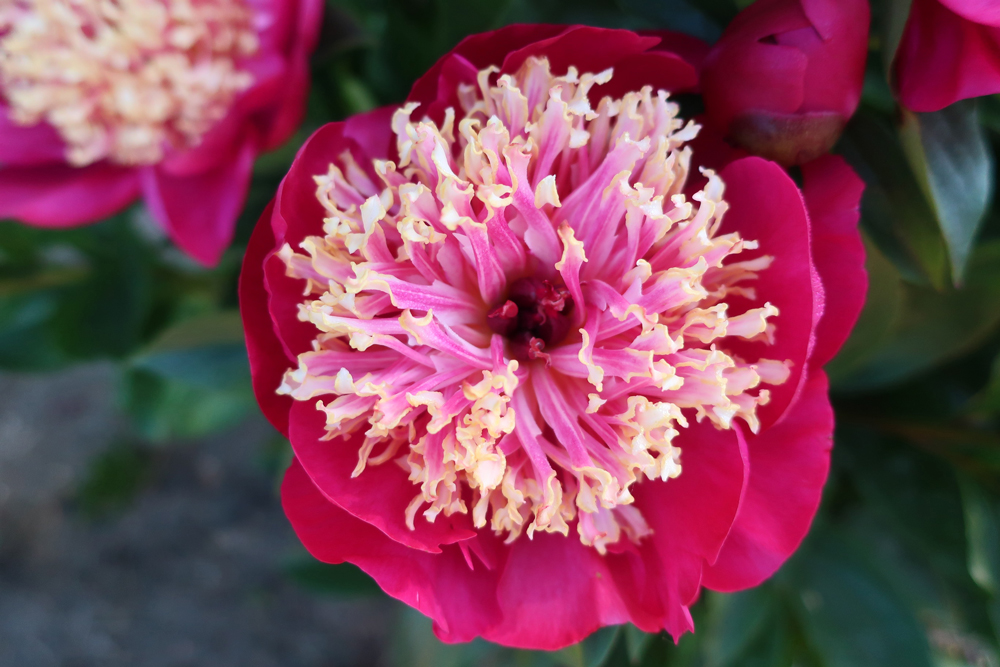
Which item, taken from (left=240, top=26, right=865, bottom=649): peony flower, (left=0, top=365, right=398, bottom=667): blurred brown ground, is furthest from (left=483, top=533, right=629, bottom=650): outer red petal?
(left=0, top=365, right=398, bottom=667): blurred brown ground

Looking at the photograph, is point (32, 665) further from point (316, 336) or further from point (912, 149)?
point (912, 149)

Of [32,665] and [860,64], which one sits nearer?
[860,64]

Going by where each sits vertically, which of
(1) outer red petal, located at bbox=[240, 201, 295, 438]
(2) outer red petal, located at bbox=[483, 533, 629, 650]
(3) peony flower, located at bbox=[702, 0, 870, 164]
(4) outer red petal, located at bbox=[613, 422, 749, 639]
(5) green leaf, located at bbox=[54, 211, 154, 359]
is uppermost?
(3) peony flower, located at bbox=[702, 0, 870, 164]

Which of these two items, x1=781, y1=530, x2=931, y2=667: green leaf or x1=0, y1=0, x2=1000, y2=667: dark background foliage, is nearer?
x1=0, y1=0, x2=1000, y2=667: dark background foliage

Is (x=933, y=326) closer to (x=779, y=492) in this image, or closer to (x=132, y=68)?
(x=779, y=492)

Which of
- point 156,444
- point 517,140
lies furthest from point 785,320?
point 156,444

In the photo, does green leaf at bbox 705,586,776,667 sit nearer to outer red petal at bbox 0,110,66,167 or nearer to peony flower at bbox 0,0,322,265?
peony flower at bbox 0,0,322,265
